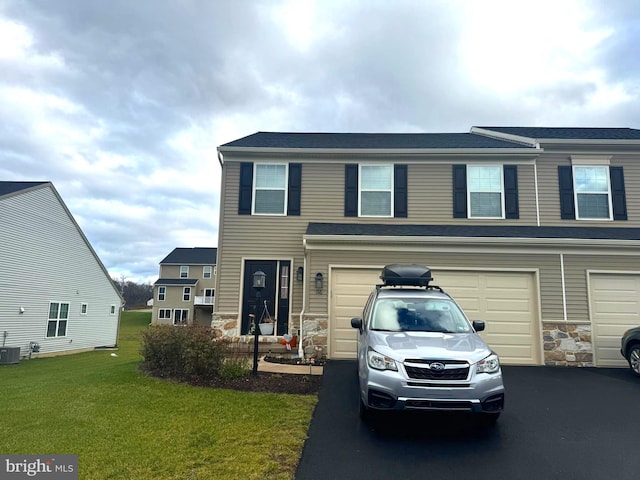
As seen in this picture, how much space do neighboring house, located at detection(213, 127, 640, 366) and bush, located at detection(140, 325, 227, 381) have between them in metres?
2.54

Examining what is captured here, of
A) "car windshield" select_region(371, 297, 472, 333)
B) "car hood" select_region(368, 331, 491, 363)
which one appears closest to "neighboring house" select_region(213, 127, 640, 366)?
"car windshield" select_region(371, 297, 472, 333)

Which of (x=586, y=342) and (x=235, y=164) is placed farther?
(x=235, y=164)

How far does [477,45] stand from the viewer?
38.1 ft

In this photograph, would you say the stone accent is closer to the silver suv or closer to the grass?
the silver suv

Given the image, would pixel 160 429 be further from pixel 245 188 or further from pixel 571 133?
pixel 571 133

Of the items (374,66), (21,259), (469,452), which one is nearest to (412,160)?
(374,66)

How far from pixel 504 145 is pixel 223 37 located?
887 centimetres

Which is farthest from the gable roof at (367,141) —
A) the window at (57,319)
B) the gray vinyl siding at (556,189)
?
the window at (57,319)

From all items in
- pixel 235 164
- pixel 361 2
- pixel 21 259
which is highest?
pixel 361 2

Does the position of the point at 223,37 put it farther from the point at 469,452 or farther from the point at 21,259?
the point at 21,259

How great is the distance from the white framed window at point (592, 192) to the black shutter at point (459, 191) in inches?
126

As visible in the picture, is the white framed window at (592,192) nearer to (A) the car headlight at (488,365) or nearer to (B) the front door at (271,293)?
(B) the front door at (271,293)

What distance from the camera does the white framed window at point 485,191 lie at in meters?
11.4

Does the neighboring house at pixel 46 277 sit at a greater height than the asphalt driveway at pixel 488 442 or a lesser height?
greater
